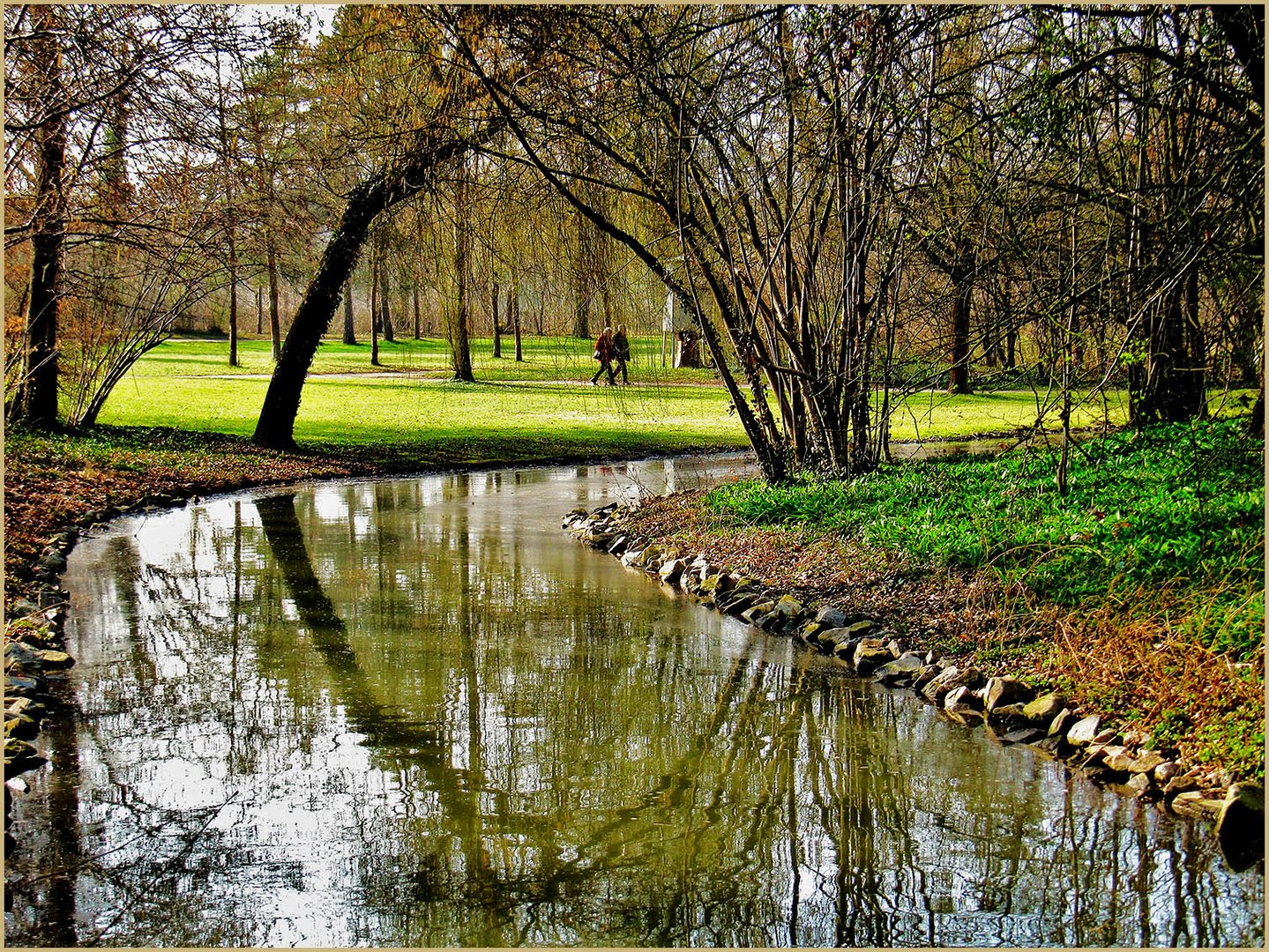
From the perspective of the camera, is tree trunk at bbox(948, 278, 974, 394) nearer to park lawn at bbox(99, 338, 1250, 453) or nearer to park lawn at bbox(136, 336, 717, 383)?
park lawn at bbox(99, 338, 1250, 453)

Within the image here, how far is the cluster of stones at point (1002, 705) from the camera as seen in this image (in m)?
4.86

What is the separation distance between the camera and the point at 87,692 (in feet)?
21.8

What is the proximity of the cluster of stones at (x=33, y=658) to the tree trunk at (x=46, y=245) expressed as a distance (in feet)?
6.67

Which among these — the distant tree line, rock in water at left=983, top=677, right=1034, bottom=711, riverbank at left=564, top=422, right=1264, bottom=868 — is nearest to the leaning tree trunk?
the distant tree line

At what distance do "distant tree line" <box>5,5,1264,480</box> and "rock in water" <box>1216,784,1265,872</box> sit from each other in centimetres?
223

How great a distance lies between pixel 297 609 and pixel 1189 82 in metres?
7.23

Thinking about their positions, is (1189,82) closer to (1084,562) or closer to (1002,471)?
(1084,562)

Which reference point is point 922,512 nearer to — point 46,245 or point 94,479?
point 94,479

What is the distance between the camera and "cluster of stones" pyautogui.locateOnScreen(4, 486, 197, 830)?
5.55 metres

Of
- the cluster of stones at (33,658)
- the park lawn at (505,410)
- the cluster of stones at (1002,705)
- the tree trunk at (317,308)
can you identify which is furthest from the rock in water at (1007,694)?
the tree trunk at (317,308)

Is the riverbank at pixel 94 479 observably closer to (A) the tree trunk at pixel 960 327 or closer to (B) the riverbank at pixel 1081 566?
(B) the riverbank at pixel 1081 566

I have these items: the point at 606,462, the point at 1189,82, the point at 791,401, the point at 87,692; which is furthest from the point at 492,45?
the point at 606,462

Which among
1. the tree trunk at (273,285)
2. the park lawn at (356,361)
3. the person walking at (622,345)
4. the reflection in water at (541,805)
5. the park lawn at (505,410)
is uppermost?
the tree trunk at (273,285)

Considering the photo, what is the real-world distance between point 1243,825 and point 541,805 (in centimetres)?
289
